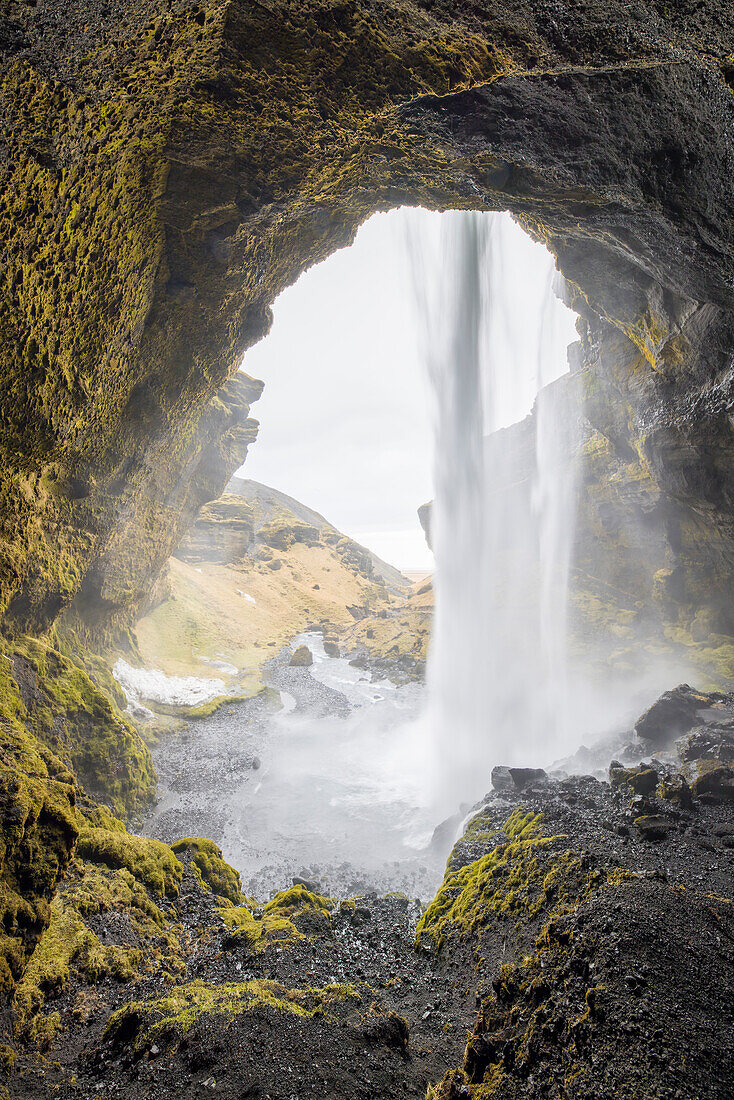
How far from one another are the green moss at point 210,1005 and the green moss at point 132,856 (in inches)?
102

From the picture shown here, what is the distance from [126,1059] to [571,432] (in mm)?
36535

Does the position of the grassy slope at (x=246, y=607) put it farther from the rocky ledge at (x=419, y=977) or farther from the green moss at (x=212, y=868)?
the rocky ledge at (x=419, y=977)

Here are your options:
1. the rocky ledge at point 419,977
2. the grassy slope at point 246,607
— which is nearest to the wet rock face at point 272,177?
the rocky ledge at point 419,977

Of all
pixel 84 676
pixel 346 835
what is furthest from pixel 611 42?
pixel 346 835

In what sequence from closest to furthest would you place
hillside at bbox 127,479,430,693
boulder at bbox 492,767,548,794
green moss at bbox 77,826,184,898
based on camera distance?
green moss at bbox 77,826,184,898
boulder at bbox 492,767,548,794
hillside at bbox 127,479,430,693

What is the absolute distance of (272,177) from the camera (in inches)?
284

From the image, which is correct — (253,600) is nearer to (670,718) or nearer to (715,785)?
(670,718)

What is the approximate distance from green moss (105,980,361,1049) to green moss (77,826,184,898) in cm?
259

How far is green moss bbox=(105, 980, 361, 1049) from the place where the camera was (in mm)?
4383

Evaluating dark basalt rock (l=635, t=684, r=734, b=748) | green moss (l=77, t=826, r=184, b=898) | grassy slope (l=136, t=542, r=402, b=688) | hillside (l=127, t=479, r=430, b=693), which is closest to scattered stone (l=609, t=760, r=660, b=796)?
dark basalt rock (l=635, t=684, r=734, b=748)

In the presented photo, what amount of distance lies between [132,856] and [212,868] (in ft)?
7.76

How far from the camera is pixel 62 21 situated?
12.4ft

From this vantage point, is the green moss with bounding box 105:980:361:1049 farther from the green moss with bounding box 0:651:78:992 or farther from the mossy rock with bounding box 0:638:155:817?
the mossy rock with bounding box 0:638:155:817

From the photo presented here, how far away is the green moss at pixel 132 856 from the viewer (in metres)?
7.36
